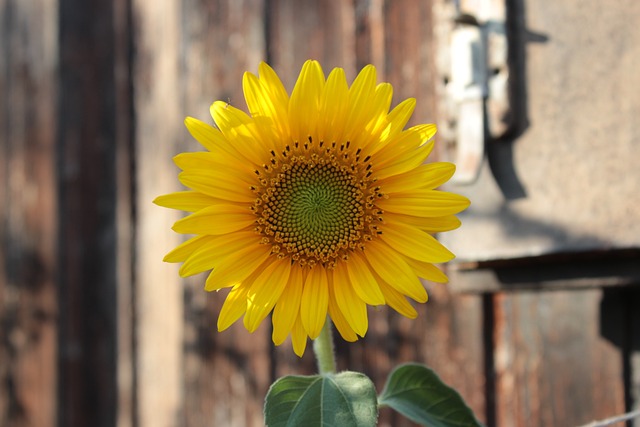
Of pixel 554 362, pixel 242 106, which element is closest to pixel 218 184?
pixel 554 362

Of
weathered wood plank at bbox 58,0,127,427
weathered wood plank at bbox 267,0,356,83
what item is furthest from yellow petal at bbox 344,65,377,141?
weathered wood plank at bbox 58,0,127,427

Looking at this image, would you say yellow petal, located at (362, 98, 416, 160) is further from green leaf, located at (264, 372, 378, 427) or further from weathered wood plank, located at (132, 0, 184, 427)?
weathered wood plank, located at (132, 0, 184, 427)

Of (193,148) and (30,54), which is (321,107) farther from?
(30,54)

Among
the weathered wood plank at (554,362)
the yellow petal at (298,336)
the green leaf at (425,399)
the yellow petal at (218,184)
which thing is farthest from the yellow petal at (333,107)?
the weathered wood plank at (554,362)

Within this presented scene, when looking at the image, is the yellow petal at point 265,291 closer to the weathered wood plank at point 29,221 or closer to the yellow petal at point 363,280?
the yellow petal at point 363,280

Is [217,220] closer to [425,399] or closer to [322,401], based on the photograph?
[322,401]

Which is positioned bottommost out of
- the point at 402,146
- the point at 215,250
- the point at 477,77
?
the point at 215,250
